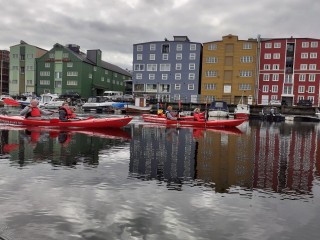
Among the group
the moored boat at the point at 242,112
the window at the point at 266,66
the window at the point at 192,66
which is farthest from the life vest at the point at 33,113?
the window at the point at 266,66

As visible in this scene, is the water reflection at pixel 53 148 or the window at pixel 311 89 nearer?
the water reflection at pixel 53 148

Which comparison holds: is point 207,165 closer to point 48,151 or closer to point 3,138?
point 48,151

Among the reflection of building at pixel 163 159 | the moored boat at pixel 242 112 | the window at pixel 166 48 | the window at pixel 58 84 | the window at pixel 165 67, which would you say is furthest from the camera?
the window at pixel 58 84

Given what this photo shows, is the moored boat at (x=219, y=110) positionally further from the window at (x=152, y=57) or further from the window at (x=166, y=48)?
the window at (x=152, y=57)

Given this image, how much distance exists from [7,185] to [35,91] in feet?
274

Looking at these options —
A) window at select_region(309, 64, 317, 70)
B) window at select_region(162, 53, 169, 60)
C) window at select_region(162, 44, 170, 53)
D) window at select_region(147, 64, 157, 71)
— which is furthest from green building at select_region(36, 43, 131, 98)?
window at select_region(309, 64, 317, 70)

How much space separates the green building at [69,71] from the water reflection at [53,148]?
65.5 meters

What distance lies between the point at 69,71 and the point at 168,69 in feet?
87.7

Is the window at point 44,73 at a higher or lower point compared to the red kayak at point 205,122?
higher

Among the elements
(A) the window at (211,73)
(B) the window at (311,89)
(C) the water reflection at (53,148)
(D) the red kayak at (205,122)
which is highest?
(A) the window at (211,73)

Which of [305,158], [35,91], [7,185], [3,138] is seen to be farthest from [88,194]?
[35,91]

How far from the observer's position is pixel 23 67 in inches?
3442

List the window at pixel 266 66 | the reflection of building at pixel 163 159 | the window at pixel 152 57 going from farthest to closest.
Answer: the window at pixel 152 57 → the window at pixel 266 66 → the reflection of building at pixel 163 159

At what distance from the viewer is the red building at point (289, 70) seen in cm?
6969
